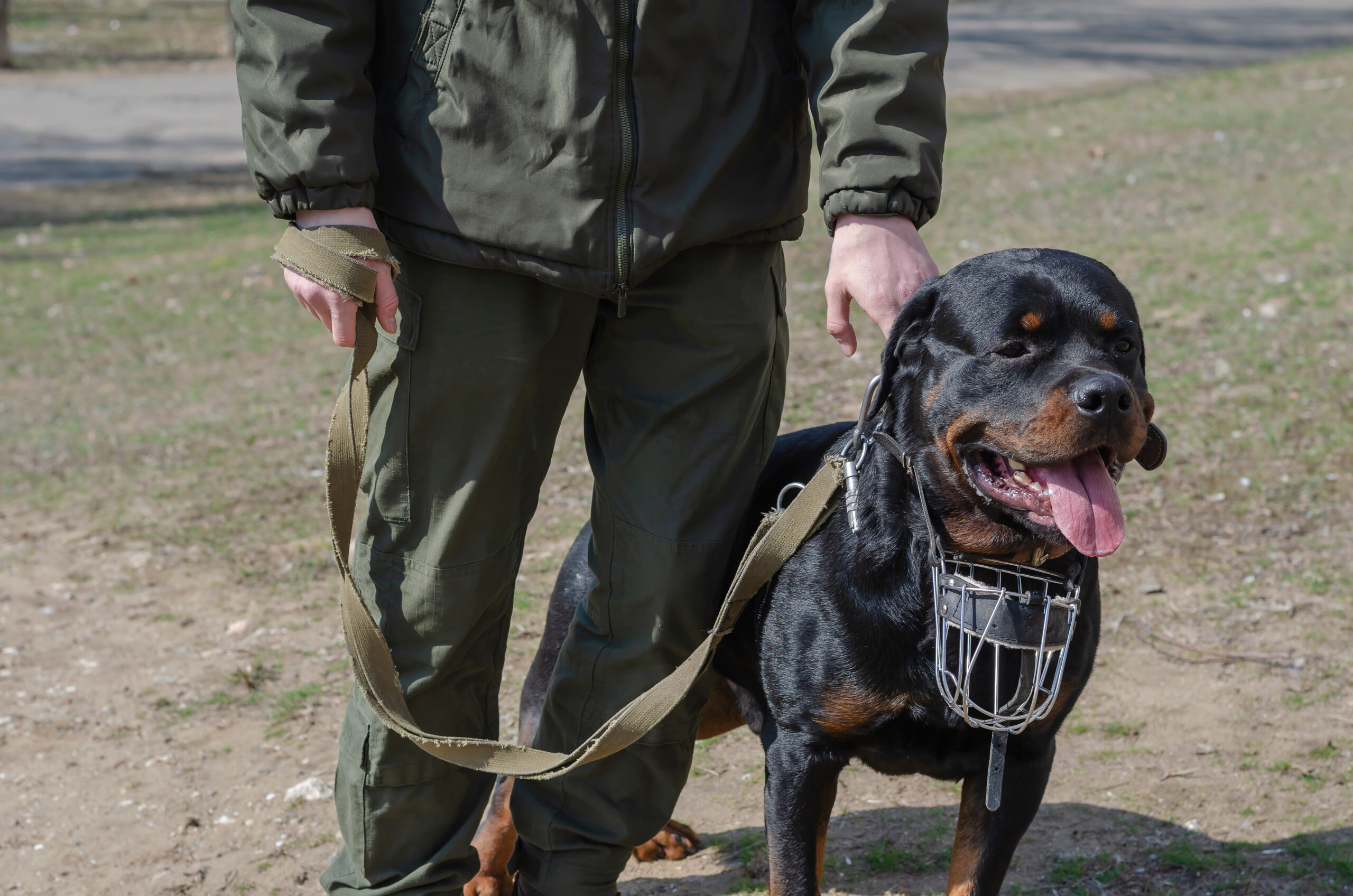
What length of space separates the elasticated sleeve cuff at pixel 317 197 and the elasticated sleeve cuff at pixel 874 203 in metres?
0.76

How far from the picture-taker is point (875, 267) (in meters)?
2.18

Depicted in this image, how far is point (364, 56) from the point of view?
80.1 inches

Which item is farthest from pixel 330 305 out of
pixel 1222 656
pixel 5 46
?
pixel 5 46

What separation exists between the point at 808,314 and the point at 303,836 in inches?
170

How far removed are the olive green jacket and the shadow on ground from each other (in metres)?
1.56

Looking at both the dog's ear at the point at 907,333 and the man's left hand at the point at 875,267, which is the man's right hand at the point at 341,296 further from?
the dog's ear at the point at 907,333

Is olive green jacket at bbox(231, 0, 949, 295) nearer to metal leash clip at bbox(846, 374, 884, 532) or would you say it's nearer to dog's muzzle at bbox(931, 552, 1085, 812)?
metal leash clip at bbox(846, 374, 884, 532)

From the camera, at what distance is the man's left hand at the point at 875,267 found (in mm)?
2174

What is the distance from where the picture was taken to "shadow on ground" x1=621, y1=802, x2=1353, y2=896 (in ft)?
9.29

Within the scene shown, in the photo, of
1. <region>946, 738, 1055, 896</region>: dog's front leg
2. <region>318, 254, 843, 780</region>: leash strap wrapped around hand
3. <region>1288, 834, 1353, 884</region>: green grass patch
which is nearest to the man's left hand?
<region>318, 254, 843, 780</region>: leash strap wrapped around hand

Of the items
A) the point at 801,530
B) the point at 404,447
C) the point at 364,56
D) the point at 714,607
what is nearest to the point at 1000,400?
the point at 801,530

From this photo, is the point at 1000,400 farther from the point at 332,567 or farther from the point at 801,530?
the point at 332,567

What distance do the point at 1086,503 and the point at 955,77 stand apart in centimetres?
1338

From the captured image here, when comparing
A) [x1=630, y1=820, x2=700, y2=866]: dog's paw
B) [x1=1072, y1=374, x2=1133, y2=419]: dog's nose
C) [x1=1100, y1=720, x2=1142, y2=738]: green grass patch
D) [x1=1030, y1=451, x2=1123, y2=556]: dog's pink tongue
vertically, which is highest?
[x1=1072, y1=374, x2=1133, y2=419]: dog's nose
